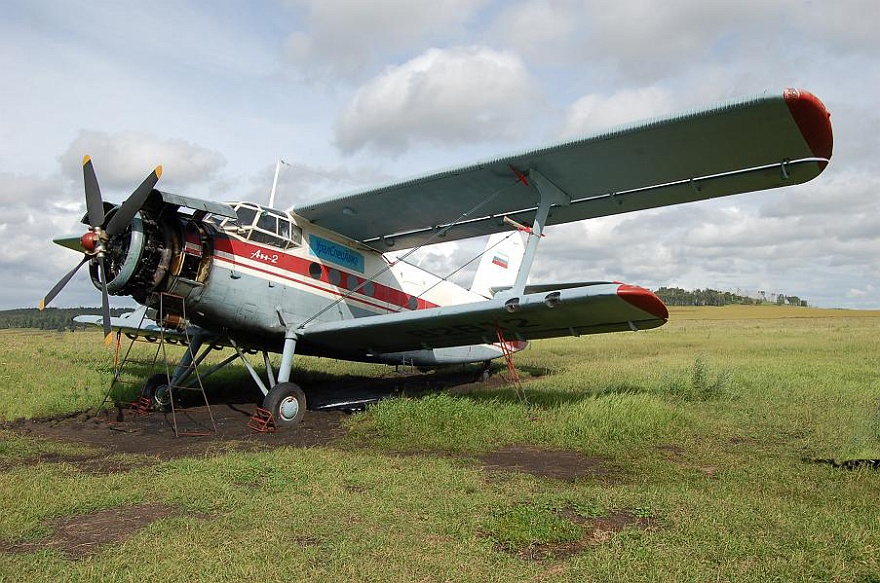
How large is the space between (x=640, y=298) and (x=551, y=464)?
253cm

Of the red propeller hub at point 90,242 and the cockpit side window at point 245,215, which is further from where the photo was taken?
the cockpit side window at point 245,215

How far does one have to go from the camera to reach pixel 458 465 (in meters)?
5.89

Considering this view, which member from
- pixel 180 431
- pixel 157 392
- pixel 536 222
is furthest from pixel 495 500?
pixel 157 392

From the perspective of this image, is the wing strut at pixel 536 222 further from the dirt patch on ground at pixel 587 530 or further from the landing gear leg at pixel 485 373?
the landing gear leg at pixel 485 373

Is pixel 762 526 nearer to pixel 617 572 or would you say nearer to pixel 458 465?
pixel 617 572

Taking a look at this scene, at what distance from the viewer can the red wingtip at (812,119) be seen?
6414 millimetres

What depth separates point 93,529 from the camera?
4086 millimetres

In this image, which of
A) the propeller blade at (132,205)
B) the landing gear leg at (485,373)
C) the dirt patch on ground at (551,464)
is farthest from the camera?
the landing gear leg at (485,373)

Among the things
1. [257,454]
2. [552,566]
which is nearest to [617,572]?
[552,566]

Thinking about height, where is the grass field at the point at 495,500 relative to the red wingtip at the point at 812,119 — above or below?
below

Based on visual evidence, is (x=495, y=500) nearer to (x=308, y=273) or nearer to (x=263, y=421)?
(x=263, y=421)

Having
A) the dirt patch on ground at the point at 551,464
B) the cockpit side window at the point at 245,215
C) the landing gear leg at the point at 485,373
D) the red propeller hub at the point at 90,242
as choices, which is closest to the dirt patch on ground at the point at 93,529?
the dirt patch on ground at the point at 551,464

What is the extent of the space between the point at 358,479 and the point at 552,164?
5335 mm

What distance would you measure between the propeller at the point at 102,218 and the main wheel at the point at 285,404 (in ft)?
7.49
